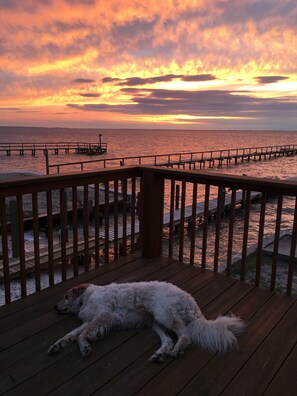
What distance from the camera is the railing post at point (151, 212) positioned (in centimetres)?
324

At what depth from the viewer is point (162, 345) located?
6.12 ft

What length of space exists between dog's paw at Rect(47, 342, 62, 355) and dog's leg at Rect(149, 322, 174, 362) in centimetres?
56

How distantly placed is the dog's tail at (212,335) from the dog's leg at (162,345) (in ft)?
0.50

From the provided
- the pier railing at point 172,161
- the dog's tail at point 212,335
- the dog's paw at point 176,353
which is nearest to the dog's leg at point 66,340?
the dog's paw at point 176,353

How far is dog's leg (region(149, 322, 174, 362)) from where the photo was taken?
178 centimetres

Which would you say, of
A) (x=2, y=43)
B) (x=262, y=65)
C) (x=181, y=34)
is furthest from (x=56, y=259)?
(x=262, y=65)

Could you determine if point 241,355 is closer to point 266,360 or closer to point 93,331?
point 266,360

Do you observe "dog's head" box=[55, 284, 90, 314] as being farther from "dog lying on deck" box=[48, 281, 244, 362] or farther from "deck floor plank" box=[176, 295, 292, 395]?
"deck floor plank" box=[176, 295, 292, 395]

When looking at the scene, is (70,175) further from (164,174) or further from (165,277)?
(165,277)

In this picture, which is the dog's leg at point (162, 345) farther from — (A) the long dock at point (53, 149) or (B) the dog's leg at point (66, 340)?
(A) the long dock at point (53, 149)

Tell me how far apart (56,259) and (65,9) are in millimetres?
5448

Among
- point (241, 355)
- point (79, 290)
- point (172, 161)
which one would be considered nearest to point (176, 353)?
point (241, 355)

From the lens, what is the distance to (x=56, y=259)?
7707mm

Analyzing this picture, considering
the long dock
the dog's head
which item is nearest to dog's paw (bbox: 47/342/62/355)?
the dog's head
